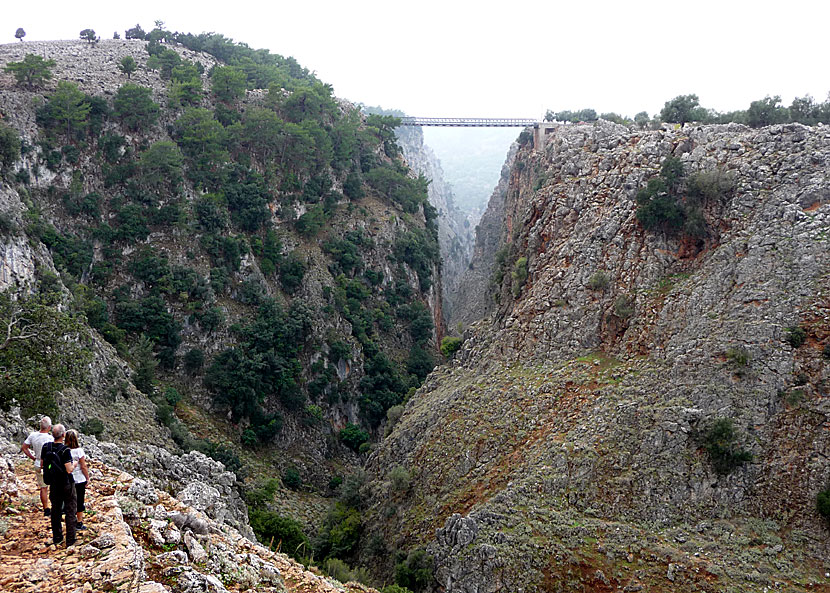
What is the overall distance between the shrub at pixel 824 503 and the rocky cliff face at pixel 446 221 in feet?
203

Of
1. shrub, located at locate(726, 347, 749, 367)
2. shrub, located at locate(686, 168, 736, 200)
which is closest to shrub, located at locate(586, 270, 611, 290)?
shrub, located at locate(686, 168, 736, 200)

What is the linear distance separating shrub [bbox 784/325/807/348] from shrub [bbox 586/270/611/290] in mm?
10687

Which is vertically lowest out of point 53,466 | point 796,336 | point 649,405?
point 649,405

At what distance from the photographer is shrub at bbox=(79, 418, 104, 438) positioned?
27.6 m

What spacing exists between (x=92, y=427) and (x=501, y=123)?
7314 cm

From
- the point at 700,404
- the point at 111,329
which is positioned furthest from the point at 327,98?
the point at 700,404

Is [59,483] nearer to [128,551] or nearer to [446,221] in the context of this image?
[128,551]

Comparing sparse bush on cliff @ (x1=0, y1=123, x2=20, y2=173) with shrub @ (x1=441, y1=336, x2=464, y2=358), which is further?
shrub @ (x1=441, y1=336, x2=464, y2=358)

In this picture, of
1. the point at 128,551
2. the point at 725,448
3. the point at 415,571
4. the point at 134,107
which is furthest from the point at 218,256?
the point at 128,551

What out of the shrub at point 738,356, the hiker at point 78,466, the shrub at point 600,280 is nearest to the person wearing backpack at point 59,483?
the hiker at point 78,466

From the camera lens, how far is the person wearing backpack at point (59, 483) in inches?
402

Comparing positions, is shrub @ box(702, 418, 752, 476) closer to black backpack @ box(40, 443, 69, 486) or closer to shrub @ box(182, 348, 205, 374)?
black backpack @ box(40, 443, 69, 486)

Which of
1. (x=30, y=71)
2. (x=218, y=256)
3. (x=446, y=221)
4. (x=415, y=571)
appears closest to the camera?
(x=415, y=571)

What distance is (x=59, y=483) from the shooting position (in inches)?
404
